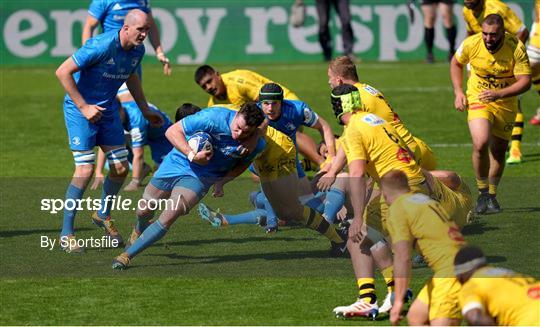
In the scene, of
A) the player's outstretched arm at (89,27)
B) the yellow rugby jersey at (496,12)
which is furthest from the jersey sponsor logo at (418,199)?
the player's outstretched arm at (89,27)

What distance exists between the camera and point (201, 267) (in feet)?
40.8

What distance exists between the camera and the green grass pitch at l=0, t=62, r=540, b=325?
10641 millimetres

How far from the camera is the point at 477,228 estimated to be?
14.1 meters

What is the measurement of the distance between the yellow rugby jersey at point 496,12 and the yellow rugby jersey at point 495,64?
2067 millimetres

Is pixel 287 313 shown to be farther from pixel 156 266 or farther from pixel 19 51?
pixel 19 51

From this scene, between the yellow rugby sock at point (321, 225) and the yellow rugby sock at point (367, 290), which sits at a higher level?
the yellow rugby sock at point (367, 290)

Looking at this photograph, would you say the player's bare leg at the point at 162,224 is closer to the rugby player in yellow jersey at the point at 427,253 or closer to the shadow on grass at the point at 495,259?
the shadow on grass at the point at 495,259

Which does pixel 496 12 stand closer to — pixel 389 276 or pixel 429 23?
pixel 389 276

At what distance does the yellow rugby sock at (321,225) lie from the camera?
13.0 m

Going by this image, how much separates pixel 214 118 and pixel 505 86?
4.23m

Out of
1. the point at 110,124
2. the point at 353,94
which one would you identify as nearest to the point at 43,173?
the point at 110,124

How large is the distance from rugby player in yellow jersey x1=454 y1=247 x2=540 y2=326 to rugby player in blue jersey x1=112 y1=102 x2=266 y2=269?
3.56 metres

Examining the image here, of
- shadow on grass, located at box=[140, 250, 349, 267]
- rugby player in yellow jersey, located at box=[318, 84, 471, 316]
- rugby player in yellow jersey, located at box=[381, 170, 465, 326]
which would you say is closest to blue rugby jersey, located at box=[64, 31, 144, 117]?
shadow on grass, located at box=[140, 250, 349, 267]

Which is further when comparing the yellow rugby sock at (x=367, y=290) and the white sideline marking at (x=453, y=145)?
the white sideline marking at (x=453, y=145)
